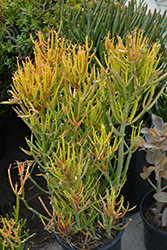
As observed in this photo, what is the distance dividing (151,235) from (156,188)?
33 cm

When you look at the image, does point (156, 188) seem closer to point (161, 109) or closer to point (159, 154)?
point (159, 154)

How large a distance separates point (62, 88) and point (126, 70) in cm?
35

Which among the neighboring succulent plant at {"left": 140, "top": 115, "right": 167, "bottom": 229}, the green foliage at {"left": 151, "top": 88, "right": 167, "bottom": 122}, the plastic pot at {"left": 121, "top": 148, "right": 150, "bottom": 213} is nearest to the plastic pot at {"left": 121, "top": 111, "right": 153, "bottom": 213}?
the plastic pot at {"left": 121, "top": 148, "right": 150, "bottom": 213}

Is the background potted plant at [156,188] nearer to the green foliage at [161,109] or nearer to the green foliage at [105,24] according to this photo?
the green foliage at [161,109]

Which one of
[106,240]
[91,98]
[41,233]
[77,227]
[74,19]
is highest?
[74,19]

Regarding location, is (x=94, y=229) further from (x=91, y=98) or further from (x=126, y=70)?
(x=126, y=70)

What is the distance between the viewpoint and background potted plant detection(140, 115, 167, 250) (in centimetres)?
169

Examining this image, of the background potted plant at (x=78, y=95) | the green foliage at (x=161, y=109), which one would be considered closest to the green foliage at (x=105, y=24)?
the green foliage at (x=161, y=109)

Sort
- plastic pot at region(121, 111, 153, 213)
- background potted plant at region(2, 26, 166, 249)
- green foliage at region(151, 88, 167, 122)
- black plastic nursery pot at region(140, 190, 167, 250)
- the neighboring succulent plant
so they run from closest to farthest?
background potted plant at region(2, 26, 166, 249) → the neighboring succulent plant → black plastic nursery pot at region(140, 190, 167, 250) → plastic pot at region(121, 111, 153, 213) → green foliage at region(151, 88, 167, 122)

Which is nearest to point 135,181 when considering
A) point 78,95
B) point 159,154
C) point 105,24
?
point 159,154

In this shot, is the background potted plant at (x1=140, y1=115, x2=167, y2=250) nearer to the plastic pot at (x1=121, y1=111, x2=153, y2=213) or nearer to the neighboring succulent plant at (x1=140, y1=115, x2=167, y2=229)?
the neighboring succulent plant at (x1=140, y1=115, x2=167, y2=229)

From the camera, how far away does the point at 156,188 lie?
1808 mm

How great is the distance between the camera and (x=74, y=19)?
2.25 metres

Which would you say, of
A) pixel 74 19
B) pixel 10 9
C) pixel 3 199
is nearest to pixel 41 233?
pixel 3 199
